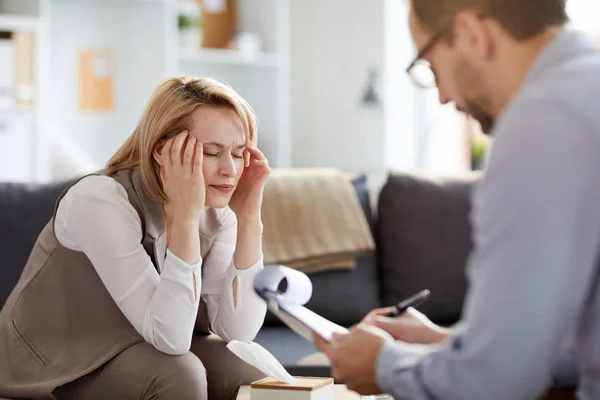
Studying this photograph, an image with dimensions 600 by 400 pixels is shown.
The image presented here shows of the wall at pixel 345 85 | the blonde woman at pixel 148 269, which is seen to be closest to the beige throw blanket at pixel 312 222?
the blonde woman at pixel 148 269

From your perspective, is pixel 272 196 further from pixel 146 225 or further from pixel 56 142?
pixel 56 142

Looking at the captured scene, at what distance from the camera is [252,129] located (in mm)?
1978

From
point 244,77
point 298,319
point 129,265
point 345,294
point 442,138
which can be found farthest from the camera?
point 442,138

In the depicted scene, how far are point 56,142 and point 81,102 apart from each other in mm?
445

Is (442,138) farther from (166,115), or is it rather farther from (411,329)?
(411,329)

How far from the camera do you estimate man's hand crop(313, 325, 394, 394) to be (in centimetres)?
119

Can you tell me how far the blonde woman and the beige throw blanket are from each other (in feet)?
2.65

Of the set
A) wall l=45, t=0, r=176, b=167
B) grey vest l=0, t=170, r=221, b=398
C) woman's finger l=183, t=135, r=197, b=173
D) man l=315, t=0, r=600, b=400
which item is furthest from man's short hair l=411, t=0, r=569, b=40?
wall l=45, t=0, r=176, b=167

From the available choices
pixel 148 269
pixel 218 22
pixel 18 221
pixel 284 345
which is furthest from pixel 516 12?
pixel 218 22

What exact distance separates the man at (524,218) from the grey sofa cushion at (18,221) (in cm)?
160

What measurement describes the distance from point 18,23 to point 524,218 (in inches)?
132

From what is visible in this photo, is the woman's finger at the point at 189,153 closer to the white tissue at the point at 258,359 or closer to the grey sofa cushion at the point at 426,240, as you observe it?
the white tissue at the point at 258,359

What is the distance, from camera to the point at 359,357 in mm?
1201

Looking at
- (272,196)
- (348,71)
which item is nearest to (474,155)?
(348,71)
